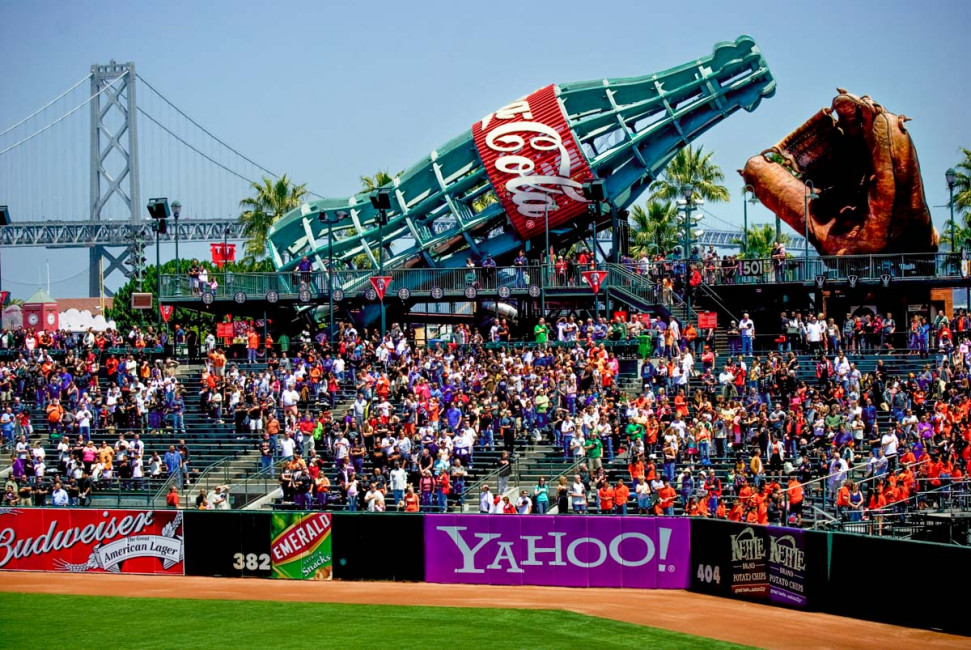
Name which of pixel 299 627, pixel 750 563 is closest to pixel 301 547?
pixel 299 627

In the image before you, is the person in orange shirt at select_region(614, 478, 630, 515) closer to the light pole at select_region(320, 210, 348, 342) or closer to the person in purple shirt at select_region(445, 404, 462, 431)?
the person in purple shirt at select_region(445, 404, 462, 431)

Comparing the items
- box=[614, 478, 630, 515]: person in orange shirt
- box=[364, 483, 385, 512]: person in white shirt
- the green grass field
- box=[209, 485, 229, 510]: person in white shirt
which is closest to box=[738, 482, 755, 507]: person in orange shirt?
box=[614, 478, 630, 515]: person in orange shirt

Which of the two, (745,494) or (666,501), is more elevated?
(745,494)

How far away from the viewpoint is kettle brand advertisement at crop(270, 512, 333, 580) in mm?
29375

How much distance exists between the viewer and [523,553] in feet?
92.1

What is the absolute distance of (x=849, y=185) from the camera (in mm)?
47969

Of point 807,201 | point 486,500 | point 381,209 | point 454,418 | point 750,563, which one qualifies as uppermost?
point 807,201

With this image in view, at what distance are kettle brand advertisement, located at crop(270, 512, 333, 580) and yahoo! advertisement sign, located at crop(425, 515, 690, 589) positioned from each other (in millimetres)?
2406

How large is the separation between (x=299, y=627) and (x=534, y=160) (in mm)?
27838

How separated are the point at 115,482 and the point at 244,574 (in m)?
7.76

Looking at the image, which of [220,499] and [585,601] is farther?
[220,499]

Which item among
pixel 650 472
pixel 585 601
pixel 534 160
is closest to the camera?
pixel 585 601

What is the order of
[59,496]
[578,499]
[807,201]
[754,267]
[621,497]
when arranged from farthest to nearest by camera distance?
[807,201]
[754,267]
[59,496]
[578,499]
[621,497]

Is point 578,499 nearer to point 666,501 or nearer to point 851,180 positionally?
point 666,501
